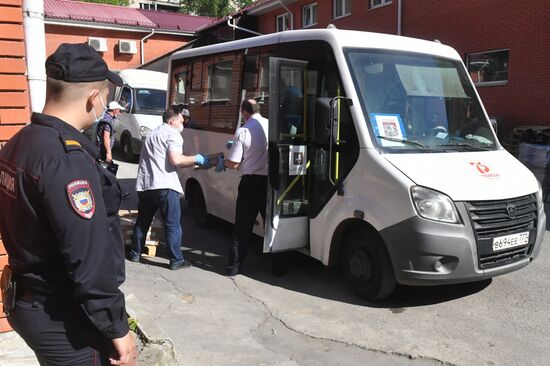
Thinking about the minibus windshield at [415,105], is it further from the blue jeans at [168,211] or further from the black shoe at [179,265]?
the black shoe at [179,265]

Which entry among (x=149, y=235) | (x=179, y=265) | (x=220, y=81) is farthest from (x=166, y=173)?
(x=220, y=81)

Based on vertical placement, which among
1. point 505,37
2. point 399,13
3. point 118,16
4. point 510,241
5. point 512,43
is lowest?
point 510,241

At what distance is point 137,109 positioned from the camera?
14680 mm

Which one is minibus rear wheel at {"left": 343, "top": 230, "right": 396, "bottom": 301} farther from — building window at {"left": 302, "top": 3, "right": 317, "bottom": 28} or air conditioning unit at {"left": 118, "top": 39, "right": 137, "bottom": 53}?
air conditioning unit at {"left": 118, "top": 39, "right": 137, "bottom": 53}

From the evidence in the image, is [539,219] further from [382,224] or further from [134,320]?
[134,320]

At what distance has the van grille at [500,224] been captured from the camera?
14.5 ft

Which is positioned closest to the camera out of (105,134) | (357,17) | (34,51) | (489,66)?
(34,51)

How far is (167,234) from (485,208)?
3310 mm

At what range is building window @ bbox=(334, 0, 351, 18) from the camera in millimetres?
18750

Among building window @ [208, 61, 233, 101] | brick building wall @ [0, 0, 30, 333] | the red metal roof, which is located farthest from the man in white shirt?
the red metal roof

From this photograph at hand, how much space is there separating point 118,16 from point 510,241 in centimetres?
2597

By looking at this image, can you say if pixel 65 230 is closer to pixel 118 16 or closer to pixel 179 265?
pixel 179 265

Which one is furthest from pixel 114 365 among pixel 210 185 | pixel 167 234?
pixel 210 185

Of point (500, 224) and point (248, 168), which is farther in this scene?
point (248, 168)
